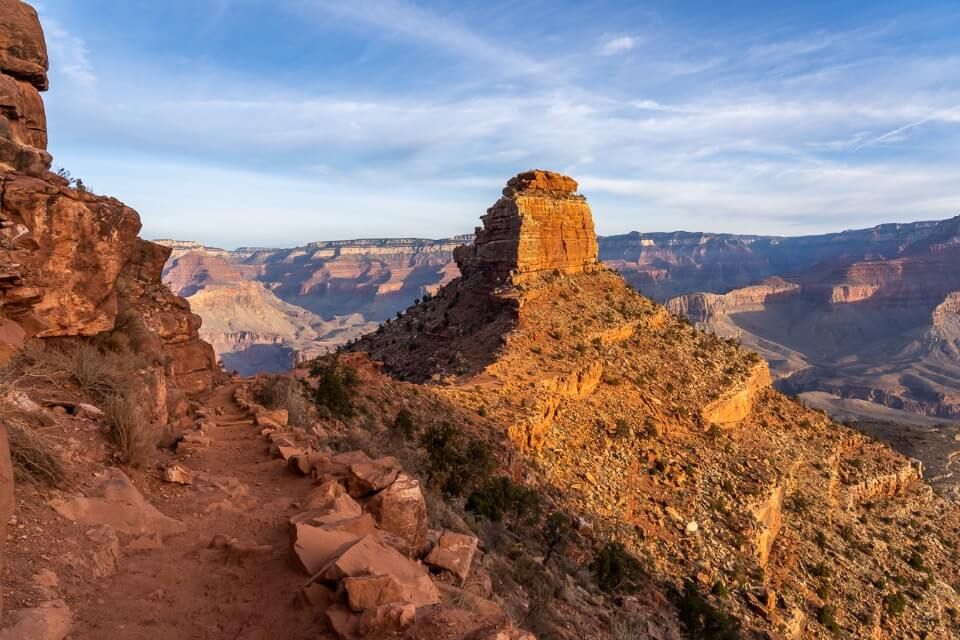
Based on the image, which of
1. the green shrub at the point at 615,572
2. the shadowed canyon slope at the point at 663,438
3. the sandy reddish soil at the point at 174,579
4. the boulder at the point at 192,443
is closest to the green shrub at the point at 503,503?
the green shrub at the point at 615,572

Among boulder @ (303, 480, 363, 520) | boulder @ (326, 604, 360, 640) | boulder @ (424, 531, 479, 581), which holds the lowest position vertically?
boulder @ (424, 531, 479, 581)

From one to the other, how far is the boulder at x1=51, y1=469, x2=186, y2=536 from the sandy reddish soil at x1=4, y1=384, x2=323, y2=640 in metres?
0.13

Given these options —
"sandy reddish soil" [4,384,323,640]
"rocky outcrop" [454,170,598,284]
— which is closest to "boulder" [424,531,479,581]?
"sandy reddish soil" [4,384,323,640]

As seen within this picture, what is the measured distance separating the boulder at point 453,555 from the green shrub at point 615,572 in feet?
25.9

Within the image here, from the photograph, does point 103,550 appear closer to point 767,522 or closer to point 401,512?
point 401,512

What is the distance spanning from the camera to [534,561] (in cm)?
1102

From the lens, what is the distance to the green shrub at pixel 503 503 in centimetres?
1315

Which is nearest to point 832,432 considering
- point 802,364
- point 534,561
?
point 534,561

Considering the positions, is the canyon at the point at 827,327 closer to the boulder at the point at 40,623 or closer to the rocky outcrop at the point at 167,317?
the rocky outcrop at the point at 167,317

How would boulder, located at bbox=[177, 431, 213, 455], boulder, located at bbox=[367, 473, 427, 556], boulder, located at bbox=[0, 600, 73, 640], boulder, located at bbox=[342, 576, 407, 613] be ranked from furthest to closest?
boulder, located at bbox=[177, 431, 213, 455], boulder, located at bbox=[367, 473, 427, 556], boulder, located at bbox=[342, 576, 407, 613], boulder, located at bbox=[0, 600, 73, 640]

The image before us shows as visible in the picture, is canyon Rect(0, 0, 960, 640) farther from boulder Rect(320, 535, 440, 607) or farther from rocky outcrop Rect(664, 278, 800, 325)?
rocky outcrop Rect(664, 278, 800, 325)

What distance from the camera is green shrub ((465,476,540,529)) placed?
518 inches

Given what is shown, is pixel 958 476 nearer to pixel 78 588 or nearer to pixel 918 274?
pixel 78 588

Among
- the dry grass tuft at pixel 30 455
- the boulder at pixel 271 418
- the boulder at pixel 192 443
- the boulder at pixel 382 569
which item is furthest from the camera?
the boulder at pixel 271 418
